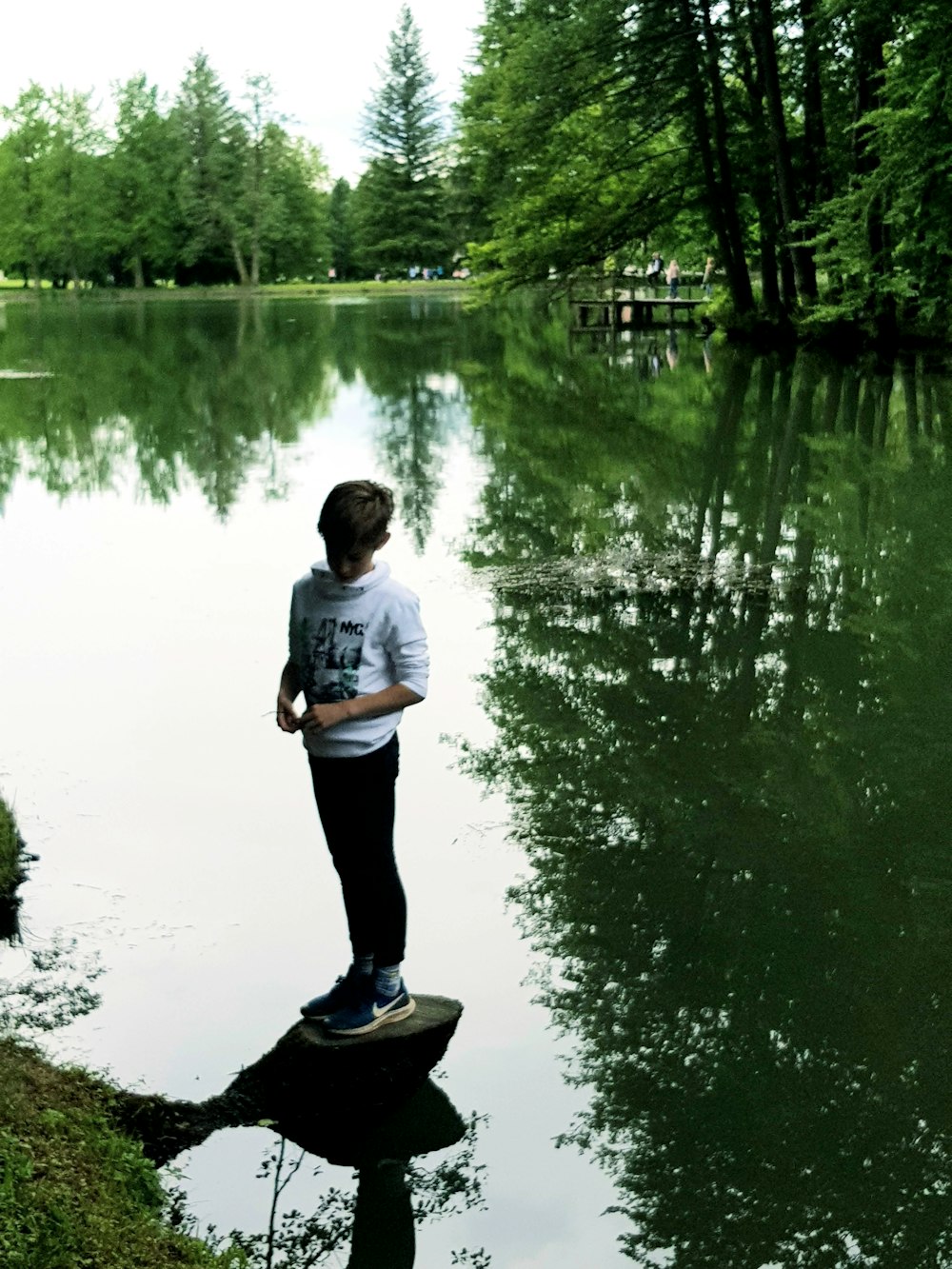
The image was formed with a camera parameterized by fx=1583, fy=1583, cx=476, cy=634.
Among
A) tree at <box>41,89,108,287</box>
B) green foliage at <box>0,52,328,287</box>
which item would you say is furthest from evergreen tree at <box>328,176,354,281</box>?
tree at <box>41,89,108,287</box>

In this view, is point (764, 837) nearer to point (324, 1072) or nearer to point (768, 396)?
point (324, 1072)

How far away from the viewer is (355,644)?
3852 millimetres

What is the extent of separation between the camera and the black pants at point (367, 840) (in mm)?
3957

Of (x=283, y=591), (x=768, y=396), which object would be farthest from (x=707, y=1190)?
(x=768, y=396)

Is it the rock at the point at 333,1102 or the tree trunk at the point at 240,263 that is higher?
the tree trunk at the point at 240,263

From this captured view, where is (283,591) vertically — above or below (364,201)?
below

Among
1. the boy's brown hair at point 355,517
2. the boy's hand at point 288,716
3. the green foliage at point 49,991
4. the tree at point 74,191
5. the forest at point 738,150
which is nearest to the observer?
the boy's brown hair at point 355,517

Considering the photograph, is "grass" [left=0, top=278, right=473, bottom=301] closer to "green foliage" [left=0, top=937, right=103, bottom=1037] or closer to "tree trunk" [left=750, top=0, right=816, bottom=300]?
"tree trunk" [left=750, top=0, right=816, bottom=300]

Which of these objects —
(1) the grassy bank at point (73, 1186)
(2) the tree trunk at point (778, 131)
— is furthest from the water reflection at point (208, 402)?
(1) the grassy bank at point (73, 1186)

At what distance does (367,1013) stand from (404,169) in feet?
363

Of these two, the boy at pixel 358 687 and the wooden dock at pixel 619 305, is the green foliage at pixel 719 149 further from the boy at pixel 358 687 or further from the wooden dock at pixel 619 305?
the boy at pixel 358 687

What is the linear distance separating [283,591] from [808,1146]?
6.83 meters

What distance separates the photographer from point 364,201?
10781 cm

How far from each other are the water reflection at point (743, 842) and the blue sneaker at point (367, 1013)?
52cm
